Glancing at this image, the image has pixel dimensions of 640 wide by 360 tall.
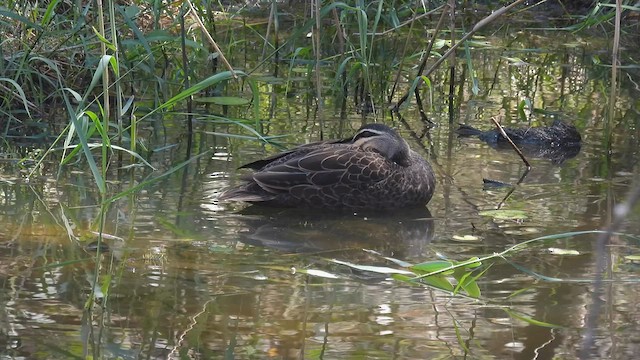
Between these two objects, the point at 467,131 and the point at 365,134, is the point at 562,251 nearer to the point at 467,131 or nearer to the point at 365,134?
the point at 365,134

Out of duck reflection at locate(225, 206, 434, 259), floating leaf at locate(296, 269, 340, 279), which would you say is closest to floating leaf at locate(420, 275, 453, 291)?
floating leaf at locate(296, 269, 340, 279)

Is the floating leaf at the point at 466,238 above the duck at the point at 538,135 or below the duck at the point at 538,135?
below

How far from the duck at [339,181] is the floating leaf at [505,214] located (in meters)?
0.48

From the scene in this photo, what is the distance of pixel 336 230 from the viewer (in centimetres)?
608

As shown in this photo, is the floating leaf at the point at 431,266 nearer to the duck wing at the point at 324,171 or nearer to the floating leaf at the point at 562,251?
the floating leaf at the point at 562,251

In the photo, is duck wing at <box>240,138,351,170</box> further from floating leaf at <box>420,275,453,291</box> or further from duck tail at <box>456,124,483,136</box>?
floating leaf at <box>420,275,453,291</box>

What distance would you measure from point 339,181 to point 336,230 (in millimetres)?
530

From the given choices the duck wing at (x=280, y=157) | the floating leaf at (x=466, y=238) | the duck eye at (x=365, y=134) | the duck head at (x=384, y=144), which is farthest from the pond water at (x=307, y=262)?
the duck eye at (x=365, y=134)

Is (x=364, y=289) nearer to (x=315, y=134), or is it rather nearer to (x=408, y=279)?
(x=408, y=279)

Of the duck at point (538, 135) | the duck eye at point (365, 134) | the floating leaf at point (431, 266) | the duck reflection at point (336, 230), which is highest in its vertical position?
the duck eye at point (365, 134)

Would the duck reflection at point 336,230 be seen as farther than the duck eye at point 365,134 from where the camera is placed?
No

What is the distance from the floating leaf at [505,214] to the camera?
6105mm

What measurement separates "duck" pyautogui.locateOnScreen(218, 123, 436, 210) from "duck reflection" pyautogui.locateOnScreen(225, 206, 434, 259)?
0.07 metres

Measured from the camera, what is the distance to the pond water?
4293 mm
